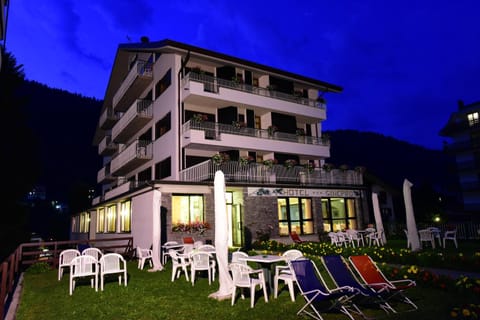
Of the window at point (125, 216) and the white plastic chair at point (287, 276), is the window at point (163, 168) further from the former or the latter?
the white plastic chair at point (287, 276)

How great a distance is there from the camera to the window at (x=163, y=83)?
22.0 metres

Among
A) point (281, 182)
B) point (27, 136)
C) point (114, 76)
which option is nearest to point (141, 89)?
point (114, 76)

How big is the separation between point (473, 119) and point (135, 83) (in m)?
40.4

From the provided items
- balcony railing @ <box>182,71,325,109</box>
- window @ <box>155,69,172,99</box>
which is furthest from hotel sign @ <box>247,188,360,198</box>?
window @ <box>155,69,172,99</box>

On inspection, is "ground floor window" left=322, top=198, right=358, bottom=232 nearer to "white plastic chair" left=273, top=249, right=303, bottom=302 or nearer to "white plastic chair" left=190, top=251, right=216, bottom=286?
"white plastic chair" left=190, top=251, right=216, bottom=286

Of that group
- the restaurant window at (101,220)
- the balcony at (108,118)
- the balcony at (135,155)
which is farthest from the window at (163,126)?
the balcony at (108,118)

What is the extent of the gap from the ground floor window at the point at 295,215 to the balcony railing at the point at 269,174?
1303mm

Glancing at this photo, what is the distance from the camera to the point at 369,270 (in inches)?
278

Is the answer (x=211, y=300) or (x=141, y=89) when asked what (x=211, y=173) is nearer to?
(x=211, y=300)

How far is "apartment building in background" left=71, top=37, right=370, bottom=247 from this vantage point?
57.2 feet

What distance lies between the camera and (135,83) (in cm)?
2533

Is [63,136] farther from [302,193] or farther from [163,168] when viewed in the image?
[302,193]

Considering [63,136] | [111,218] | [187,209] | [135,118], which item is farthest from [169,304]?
[63,136]

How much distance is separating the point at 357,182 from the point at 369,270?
56.7 ft
